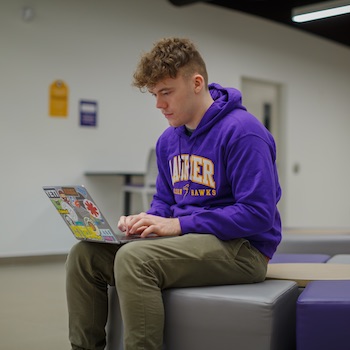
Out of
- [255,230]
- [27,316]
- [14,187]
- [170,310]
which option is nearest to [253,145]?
[255,230]

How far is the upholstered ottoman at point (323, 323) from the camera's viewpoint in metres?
1.63

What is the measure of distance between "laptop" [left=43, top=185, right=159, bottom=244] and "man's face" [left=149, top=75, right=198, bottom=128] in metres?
0.41

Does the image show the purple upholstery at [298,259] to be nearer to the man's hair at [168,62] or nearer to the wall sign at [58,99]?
the man's hair at [168,62]

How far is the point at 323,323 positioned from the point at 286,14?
6.95 metres

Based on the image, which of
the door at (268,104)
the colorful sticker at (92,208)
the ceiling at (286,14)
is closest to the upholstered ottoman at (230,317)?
the colorful sticker at (92,208)

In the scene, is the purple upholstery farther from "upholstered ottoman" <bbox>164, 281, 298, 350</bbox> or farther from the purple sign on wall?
the purple sign on wall

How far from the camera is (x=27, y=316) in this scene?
296 cm

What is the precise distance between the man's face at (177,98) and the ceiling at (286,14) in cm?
471

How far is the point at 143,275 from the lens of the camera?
66.1 inches

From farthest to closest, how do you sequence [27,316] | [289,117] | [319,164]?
[319,164] < [289,117] < [27,316]

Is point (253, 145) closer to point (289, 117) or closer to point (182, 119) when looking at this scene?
point (182, 119)

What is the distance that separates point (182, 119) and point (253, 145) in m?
0.29

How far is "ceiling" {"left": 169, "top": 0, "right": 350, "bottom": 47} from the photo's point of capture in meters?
7.39

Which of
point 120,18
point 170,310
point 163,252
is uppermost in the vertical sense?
point 120,18
